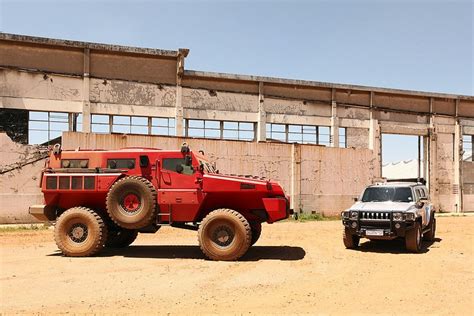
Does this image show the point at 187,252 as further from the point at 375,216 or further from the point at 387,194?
the point at 387,194

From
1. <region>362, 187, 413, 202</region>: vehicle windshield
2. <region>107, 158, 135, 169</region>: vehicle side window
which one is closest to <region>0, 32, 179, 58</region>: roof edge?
<region>107, 158, 135, 169</region>: vehicle side window

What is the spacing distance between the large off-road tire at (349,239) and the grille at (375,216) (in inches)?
23.9

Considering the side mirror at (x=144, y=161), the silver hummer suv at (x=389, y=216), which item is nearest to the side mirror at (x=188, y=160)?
the side mirror at (x=144, y=161)

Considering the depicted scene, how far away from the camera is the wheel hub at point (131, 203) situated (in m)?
9.73

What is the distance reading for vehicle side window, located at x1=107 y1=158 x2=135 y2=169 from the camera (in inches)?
399

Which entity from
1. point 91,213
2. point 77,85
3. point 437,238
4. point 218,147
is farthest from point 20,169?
point 437,238

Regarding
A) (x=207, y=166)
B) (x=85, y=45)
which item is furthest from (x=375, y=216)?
(x=85, y=45)

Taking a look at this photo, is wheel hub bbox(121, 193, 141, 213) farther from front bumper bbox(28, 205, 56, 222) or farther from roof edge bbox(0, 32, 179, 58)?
roof edge bbox(0, 32, 179, 58)

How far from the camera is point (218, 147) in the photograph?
69.5ft

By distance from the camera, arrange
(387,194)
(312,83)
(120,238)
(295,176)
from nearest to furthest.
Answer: (120,238) < (387,194) < (295,176) < (312,83)

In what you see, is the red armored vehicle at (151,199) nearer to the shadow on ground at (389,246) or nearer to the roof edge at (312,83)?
the shadow on ground at (389,246)

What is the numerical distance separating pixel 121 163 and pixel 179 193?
1526 mm

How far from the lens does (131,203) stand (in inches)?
384

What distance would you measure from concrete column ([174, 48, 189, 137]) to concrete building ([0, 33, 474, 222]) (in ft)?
0.16
